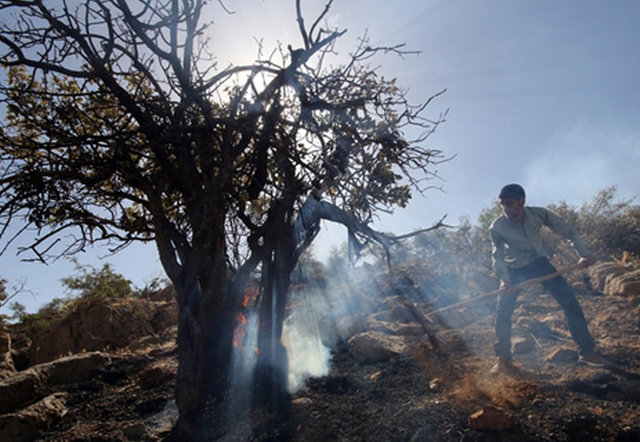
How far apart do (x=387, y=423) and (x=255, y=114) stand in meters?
3.75

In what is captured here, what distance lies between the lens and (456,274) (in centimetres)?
1231

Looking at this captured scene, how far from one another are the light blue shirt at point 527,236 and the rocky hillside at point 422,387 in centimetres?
116

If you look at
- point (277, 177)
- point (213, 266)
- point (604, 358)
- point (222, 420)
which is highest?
point (277, 177)

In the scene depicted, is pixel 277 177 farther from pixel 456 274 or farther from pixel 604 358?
pixel 456 274

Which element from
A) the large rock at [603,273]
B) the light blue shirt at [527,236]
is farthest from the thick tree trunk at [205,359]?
the large rock at [603,273]

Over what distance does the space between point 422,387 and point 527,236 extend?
2.19m

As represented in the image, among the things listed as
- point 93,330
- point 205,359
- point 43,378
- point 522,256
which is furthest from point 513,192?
point 93,330

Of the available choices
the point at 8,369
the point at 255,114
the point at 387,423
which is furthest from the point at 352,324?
the point at 8,369

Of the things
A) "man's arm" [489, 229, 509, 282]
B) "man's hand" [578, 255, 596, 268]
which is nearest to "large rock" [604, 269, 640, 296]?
"man's hand" [578, 255, 596, 268]

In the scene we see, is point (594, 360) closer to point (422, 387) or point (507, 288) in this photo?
point (507, 288)

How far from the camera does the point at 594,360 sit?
11.5ft

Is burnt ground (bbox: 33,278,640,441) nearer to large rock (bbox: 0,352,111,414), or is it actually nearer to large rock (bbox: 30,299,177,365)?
large rock (bbox: 0,352,111,414)

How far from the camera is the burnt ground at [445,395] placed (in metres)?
2.61

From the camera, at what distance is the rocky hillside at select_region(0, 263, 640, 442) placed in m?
2.67
